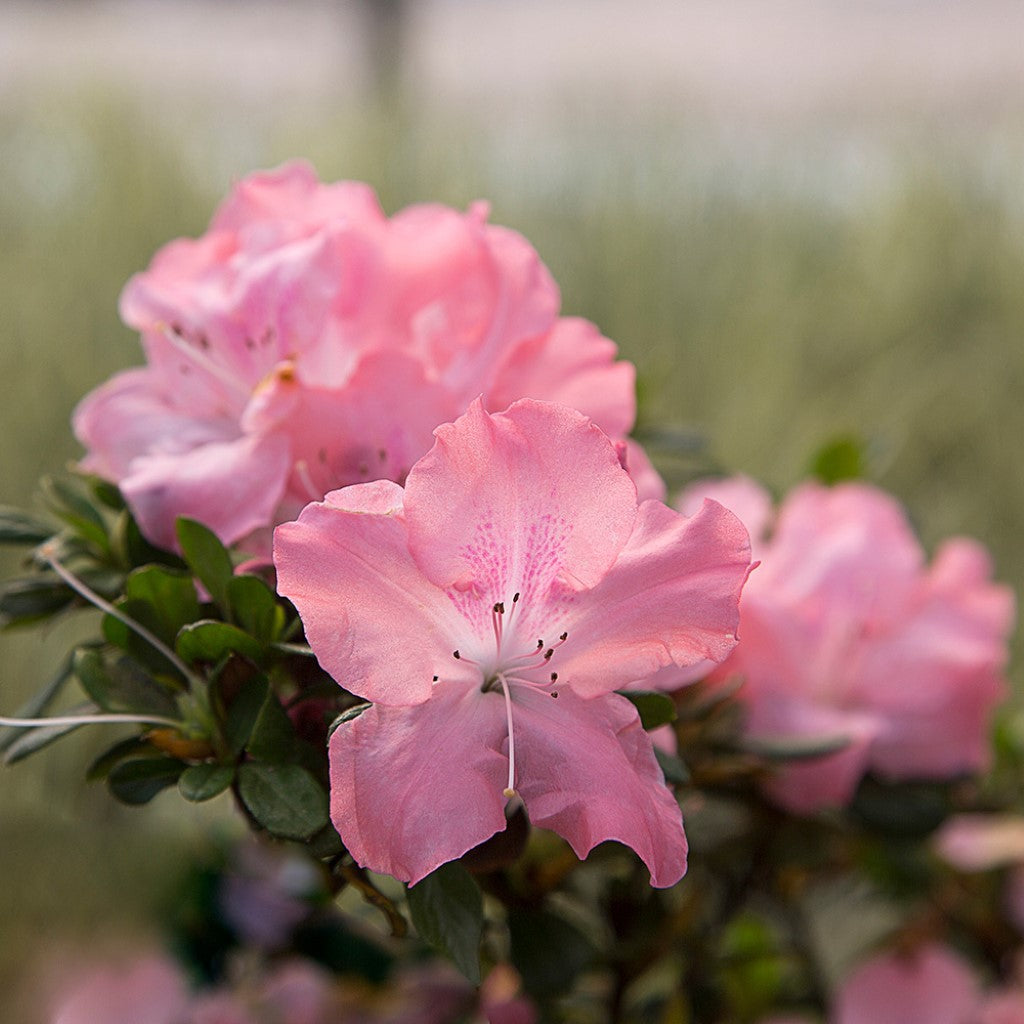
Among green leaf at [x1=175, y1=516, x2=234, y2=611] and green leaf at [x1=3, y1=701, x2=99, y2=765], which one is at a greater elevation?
green leaf at [x1=175, y1=516, x2=234, y2=611]

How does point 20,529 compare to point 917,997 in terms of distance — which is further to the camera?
point 917,997

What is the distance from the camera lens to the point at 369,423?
33 cm

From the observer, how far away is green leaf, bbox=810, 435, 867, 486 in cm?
53

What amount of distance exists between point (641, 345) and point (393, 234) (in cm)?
93

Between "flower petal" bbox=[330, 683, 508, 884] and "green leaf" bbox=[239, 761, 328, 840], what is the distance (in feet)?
0.09

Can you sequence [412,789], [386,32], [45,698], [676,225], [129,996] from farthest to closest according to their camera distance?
[386,32] → [676,225] → [129,996] → [45,698] → [412,789]

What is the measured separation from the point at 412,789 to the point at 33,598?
153mm

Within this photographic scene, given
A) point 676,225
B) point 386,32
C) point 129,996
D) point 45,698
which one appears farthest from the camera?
point 386,32

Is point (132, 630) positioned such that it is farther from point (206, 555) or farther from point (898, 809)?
point (898, 809)

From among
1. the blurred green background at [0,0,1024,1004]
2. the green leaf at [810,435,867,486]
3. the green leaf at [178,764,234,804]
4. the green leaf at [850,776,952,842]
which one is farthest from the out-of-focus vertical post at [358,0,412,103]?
the green leaf at [178,764,234,804]

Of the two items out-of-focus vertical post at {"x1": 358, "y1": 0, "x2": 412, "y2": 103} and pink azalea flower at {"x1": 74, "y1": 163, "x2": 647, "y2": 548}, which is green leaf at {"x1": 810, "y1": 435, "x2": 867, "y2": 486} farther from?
out-of-focus vertical post at {"x1": 358, "y1": 0, "x2": 412, "y2": 103}

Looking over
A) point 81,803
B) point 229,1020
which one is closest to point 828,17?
point 81,803

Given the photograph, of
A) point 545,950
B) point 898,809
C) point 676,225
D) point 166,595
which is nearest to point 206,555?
point 166,595

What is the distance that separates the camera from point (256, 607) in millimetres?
308
